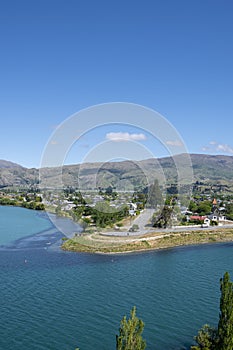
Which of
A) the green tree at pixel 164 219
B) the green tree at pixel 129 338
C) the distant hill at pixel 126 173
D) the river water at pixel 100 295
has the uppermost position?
the distant hill at pixel 126 173

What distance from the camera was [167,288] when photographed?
1350cm

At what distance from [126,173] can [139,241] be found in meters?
72.0

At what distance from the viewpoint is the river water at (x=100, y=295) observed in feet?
30.9

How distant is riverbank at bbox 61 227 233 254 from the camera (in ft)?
65.6

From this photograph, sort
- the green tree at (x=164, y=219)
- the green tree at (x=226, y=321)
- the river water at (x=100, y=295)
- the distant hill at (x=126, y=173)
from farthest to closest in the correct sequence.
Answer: the distant hill at (x=126, y=173)
the green tree at (x=164, y=219)
the river water at (x=100, y=295)
the green tree at (x=226, y=321)

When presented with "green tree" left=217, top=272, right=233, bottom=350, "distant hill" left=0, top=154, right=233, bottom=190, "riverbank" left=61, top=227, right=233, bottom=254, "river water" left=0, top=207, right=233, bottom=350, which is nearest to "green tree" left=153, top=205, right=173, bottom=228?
"riverbank" left=61, top=227, right=233, bottom=254

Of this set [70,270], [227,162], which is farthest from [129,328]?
[227,162]

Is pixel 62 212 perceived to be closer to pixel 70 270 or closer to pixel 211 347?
pixel 70 270

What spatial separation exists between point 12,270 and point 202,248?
462 inches

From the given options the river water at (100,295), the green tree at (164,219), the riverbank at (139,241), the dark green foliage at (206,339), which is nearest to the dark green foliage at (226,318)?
the dark green foliage at (206,339)

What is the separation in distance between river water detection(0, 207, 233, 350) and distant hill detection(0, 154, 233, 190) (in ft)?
156

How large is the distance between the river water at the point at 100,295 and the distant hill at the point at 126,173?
47.6 meters

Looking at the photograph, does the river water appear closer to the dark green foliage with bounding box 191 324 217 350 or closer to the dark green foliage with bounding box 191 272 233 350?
the dark green foliage with bounding box 191 324 217 350

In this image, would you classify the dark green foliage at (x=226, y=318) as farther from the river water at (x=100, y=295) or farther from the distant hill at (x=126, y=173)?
the distant hill at (x=126, y=173)
